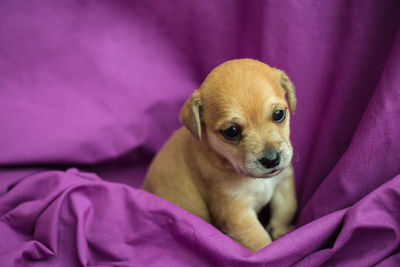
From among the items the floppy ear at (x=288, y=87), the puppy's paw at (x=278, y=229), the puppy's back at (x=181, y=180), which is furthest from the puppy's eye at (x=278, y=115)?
the puppy's paw at (x=278, y=229)

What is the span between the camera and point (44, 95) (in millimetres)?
3189

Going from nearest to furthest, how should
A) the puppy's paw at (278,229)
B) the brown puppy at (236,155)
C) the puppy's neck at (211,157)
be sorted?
1. the brown puppy at (236,155)
2. the puppy's neck at (211,157)
3. the puppy's paw at (278,229)

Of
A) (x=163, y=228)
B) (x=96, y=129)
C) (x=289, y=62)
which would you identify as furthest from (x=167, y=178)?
(x=289, y=62)

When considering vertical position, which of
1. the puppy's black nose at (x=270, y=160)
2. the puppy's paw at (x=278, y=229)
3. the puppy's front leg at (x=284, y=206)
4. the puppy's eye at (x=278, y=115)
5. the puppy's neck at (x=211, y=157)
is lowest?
the puppy's paw at (x=278, y=229)

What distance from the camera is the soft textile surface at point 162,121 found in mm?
2082

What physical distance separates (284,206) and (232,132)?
979 mm

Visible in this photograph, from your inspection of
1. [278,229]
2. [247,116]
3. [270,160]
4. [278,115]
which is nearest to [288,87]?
[278,115]

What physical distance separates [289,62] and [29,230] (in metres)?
→ 2.22

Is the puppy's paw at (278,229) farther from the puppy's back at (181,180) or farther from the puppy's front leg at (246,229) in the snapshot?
the puppy's back at (181,180)

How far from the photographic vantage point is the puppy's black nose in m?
2.15

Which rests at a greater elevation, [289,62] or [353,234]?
[289,62]

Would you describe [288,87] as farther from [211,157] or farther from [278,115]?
[211,157]

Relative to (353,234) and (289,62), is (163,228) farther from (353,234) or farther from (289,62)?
(289,62)

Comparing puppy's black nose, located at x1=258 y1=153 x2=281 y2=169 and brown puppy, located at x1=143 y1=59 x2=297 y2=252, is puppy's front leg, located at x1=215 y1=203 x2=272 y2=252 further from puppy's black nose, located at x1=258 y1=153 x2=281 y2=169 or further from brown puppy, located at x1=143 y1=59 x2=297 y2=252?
puppy's black nose, located at x1=258 y1=153 x2=281 y2=169
